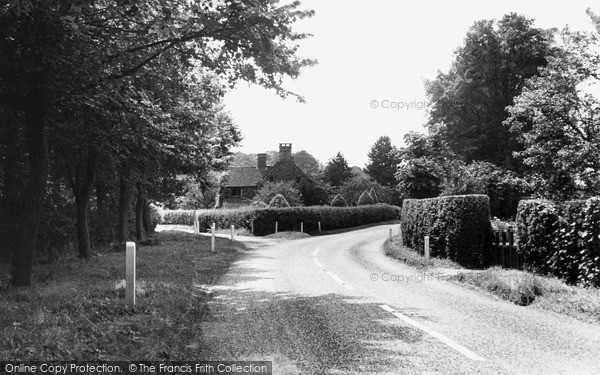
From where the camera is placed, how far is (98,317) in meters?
Result: 7.16

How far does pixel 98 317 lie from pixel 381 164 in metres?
80.0

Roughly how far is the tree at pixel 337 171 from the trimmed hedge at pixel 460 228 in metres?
62.3

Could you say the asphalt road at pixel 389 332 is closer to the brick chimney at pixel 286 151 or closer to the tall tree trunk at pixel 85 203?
the tall tree trunk at pixel 85 203

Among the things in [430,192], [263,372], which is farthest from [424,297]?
[430,192]

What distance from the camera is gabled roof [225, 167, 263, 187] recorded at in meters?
68.9

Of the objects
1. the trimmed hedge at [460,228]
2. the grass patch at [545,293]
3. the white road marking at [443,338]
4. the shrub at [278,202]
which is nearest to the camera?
the white road marking at [443,338]

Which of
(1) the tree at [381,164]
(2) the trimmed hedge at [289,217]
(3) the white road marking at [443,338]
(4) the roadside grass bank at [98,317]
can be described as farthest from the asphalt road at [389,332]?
(1) the tree at [381,164]

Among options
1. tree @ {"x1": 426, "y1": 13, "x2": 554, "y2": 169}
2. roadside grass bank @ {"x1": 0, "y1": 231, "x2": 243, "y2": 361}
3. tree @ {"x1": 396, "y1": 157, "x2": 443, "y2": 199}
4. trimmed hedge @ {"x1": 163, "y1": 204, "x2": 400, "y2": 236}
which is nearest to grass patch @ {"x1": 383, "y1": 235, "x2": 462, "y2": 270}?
roadside grass bank @ {"x1": 0, "y1": 231, "x2": 243, "y2": 361}

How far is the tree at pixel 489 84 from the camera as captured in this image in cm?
3900

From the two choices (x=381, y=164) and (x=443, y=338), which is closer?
(x=443, y=338)

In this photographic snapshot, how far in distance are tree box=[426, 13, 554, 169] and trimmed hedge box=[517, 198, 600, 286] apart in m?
27.1

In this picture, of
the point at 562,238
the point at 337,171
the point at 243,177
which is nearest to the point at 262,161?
the point at 243,177

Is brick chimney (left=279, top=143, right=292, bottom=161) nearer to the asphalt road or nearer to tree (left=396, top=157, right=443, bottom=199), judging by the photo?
tree (left=396, top=157, right=443, bottom=199)

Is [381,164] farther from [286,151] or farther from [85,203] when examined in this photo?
[85,203]
